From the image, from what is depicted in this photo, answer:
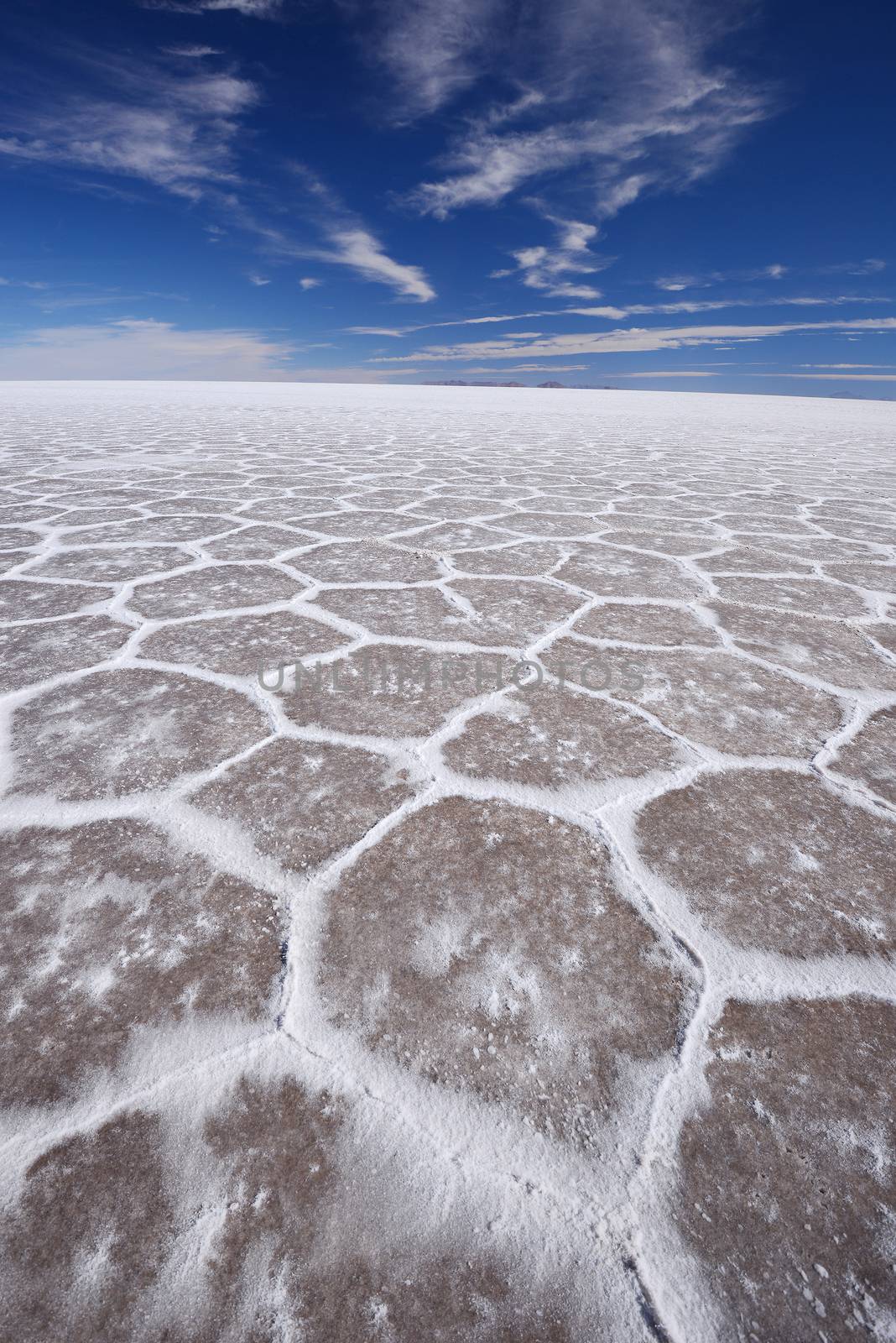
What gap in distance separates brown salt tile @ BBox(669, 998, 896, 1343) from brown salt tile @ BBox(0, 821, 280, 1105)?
23.6 inches

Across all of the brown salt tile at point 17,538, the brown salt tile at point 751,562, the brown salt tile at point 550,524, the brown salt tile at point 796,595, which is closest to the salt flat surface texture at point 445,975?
the brown salt tile at point 796,595

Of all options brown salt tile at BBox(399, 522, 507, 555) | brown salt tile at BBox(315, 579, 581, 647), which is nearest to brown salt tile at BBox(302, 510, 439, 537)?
brown salt tile at BBox(399, 522, 507, 555)

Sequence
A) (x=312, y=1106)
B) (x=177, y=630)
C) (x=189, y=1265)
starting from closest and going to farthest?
(x=189, y=1265) → (x=312, y=1106) → (x=177, y=630)

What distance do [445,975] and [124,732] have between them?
1.01 m

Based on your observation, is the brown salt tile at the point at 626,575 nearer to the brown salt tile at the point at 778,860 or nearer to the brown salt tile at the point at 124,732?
the brown salt tile at the point at 778,860

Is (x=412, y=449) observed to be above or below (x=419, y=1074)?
below

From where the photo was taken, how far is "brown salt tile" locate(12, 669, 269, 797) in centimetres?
138

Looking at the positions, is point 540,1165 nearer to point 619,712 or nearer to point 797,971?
point 797,971

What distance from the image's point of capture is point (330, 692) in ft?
5.84

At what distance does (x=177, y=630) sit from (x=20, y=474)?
4414 mm

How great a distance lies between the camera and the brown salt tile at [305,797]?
1.21m

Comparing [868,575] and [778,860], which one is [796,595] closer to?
[868,575]

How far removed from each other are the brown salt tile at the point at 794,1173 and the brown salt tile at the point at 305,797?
699mm

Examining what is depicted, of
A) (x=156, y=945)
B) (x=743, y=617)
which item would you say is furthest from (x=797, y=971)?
(x=743, y=617)
